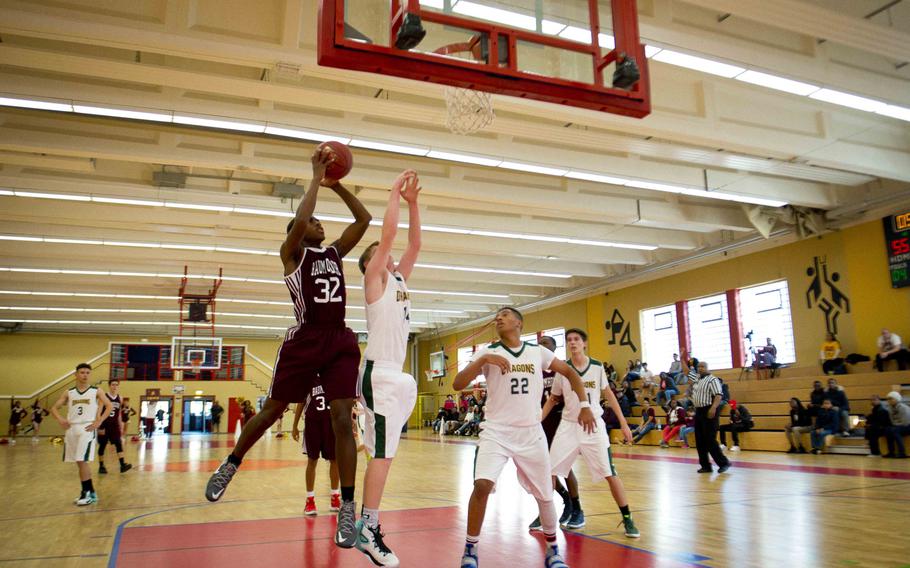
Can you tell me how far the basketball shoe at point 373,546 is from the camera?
337 centimetres

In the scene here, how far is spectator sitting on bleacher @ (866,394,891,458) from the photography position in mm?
11453

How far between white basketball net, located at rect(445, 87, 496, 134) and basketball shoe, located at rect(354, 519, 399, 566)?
187 inches

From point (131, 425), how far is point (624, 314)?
2368cm

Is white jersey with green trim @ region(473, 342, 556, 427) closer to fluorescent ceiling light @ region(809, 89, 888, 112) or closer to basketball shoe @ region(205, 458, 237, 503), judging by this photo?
basketball shoe @ region(205, 458, 237, 503)

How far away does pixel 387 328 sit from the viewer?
3.71 metres

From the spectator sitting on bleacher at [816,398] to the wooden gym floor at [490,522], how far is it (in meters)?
2.79

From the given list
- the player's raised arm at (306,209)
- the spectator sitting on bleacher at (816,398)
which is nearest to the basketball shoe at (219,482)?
the player's raised arm at (306,209)

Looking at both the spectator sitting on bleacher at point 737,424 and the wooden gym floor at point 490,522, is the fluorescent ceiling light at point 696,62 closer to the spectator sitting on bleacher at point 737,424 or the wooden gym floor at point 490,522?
the wooden gym floor at point 490,522

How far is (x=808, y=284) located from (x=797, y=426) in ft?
11.9

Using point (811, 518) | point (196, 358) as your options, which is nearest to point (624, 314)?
point (196, 358)

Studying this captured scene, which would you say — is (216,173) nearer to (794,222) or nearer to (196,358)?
(196,358)

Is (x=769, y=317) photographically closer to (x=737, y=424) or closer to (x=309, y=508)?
(x=737, y=424)

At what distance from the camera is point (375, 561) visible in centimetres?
337

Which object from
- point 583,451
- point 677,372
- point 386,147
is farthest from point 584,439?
point 677,372
